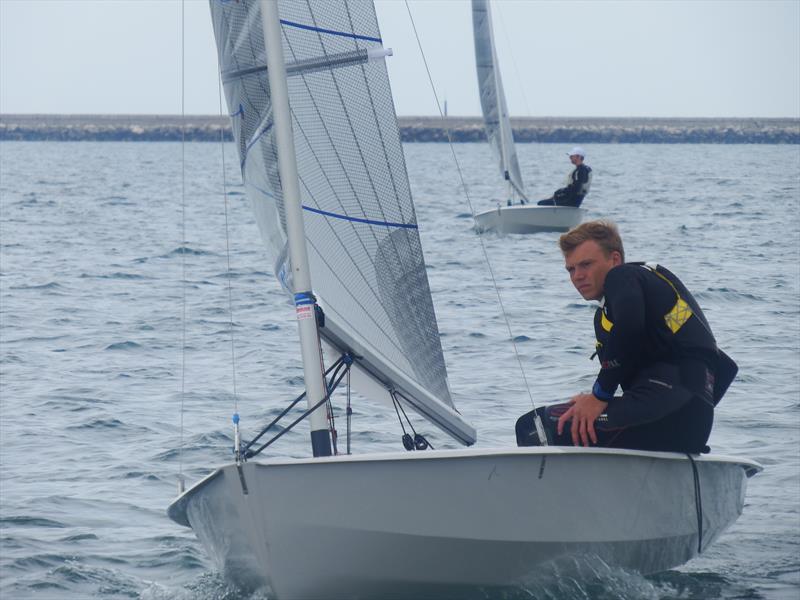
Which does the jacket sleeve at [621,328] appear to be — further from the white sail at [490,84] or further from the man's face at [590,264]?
the white sail at [490,84]

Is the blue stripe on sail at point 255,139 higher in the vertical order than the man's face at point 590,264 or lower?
higher

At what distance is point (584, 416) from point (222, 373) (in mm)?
5572

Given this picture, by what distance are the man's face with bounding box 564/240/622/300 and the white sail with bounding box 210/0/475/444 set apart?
905 mm

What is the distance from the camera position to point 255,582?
→ 4.36 metres

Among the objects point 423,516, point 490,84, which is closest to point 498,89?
point 490,84

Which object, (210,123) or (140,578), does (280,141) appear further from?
(210,123)

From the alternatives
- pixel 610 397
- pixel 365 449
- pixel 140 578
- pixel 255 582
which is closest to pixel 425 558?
pixel 255 582

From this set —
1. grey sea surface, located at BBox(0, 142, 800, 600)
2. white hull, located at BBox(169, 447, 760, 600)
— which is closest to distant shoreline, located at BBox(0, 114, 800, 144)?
grey sea surface, located at BBox(0, 142, 800, 600)

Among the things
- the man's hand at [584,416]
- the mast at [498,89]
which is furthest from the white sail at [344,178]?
the mast at [498,89]

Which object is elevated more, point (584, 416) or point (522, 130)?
point (522, 130)

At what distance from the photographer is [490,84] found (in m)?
24.6

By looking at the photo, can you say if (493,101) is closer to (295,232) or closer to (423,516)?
(295,232)

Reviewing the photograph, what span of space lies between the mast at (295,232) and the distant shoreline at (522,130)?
97142mm

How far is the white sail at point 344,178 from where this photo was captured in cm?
495
